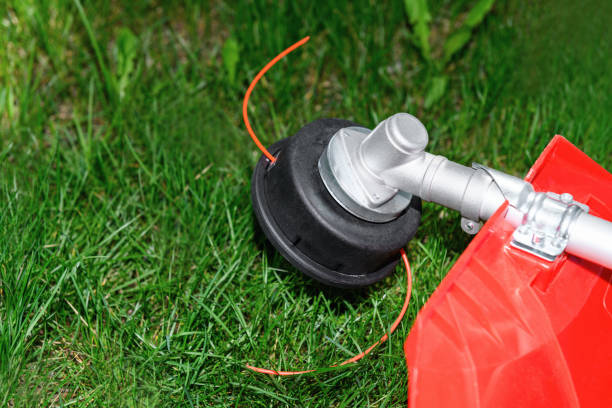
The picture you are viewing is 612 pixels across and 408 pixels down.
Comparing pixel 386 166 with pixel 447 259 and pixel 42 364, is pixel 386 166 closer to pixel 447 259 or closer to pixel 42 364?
pixel 447 259

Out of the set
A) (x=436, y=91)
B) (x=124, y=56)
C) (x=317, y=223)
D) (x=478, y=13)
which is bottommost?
(x=436, y=91)

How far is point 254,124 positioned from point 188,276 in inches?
29.5

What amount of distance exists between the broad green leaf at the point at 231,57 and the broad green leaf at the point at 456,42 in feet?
2.81

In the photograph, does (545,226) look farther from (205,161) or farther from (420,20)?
(420,20)

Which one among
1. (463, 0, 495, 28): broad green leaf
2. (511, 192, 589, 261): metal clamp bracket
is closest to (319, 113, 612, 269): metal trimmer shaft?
(511, 192, 589, 261): metal clamp bracket

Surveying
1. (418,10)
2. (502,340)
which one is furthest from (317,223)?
(418,10)

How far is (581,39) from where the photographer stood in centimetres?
276

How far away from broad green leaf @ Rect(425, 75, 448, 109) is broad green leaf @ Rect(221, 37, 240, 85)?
0.76 m

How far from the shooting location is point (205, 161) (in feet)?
7.43

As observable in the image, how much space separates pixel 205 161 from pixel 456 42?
1.15 metres

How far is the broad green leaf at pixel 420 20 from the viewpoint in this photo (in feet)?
8.66

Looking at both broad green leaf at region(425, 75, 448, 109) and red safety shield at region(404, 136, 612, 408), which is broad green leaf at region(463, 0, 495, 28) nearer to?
broad green leaf at region(425, 75, 448, 109)

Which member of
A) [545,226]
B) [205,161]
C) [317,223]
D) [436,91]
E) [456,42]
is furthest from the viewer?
[456,42]

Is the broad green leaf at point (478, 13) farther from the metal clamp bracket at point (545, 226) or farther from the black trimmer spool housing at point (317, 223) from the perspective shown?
the metal clamp bracket at point (545, 226)
